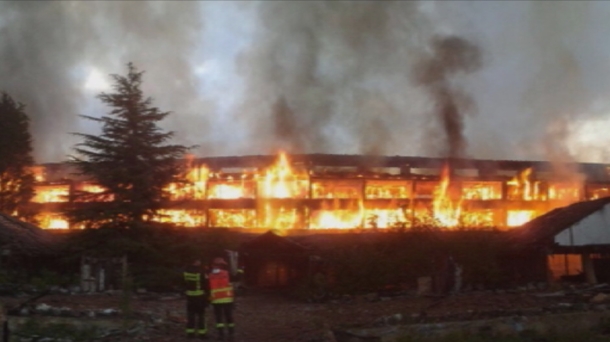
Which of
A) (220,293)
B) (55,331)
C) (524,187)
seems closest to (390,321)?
(220,293)

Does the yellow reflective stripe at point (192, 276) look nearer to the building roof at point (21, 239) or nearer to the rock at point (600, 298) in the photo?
the rock at point (600, 298)

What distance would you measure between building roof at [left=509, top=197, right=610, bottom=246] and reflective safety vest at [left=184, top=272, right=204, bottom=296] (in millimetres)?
16831

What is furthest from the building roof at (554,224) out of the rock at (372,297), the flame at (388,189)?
the flame at (388,189)

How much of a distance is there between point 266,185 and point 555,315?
36143 millimetres

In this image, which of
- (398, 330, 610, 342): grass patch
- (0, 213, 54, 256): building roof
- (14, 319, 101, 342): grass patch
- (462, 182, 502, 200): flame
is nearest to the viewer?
(398, 330, 610, 342): grass patch

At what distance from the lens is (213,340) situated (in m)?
14.6

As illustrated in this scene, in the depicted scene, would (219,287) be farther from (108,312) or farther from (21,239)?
(21,239)

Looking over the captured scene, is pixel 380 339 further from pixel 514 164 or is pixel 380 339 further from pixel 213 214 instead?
pixel 514 164

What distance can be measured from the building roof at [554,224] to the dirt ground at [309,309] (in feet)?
13.6

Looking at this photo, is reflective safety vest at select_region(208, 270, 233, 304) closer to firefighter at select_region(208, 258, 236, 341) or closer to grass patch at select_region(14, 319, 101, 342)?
firefighter at select_region(208, 258, 236, 341)

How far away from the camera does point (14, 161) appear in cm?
4284

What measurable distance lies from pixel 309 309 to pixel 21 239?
42.7ft

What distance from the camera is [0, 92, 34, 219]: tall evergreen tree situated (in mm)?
42469

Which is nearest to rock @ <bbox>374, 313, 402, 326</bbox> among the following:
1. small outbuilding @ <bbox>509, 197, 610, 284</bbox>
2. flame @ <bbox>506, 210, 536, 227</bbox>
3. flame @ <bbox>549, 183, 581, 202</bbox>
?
small outbuilding @ <bbox>509, 197, 610, 284</bbox>
